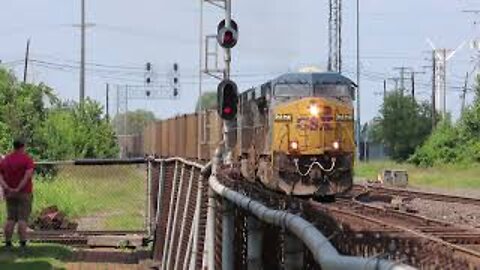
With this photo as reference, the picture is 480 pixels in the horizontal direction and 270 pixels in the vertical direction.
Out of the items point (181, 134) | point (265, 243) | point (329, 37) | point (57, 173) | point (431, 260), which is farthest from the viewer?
point (329, 37)

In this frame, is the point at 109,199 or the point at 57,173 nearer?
the point at 109,199

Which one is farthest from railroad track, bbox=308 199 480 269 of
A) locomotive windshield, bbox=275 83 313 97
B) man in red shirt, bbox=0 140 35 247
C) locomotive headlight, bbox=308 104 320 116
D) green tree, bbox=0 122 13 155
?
green tree, bbox=0 122 13 155

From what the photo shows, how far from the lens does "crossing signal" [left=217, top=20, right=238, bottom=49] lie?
12.6 m

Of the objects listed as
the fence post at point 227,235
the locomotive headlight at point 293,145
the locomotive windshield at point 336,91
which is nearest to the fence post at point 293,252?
the fence post at point 227,235

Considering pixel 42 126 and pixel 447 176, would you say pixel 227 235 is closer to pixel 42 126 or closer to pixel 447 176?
pixel 42 126

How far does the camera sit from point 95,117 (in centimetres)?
6588

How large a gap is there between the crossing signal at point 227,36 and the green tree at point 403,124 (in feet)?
274

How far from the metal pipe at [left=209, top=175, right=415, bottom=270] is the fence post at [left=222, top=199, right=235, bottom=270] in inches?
49.1

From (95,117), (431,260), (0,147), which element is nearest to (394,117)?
(95,117)

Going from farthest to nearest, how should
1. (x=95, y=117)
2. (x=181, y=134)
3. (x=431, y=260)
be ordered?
1. (x=95, y=117)
2. (x=181, y=134)
3. (x=431, y=260)

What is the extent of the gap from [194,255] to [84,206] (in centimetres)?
1764

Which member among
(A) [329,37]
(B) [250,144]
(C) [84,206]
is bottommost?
(C) [84,206]

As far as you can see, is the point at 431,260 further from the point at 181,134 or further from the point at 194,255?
the point at 181,134

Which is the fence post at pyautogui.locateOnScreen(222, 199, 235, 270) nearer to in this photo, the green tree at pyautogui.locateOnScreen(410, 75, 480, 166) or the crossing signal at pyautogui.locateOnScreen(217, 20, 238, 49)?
the crossing signal at pyautogui.locateOnScreen(217, 20, 238, 49)
